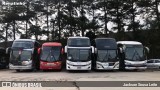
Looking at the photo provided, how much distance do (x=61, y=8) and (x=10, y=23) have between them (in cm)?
723

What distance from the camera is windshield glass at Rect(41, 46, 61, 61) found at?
106 ft

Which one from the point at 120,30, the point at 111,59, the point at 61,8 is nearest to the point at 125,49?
the point at 111,59

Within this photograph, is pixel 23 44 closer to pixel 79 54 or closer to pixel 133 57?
pixel 79 54

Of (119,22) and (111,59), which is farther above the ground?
(119,22)

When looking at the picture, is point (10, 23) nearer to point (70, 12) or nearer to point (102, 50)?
point (70, 12)

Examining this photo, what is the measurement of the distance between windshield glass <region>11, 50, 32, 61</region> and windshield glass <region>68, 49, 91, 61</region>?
160 inches

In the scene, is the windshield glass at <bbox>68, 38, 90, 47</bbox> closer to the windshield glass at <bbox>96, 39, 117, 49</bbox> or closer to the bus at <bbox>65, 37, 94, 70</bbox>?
the bus at <bbox>65, 37, 94, 70</bbox>

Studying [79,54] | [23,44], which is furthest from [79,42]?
[23,44]

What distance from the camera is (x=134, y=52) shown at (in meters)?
32.9

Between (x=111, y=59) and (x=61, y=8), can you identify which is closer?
(x=111, y=59)

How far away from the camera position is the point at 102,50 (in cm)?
3225

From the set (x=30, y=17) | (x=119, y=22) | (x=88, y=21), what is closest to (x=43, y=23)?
(x=30, y=17)

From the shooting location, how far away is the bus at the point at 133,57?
3247cm

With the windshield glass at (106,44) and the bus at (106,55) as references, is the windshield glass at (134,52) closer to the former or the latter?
the bus at (106,55)
